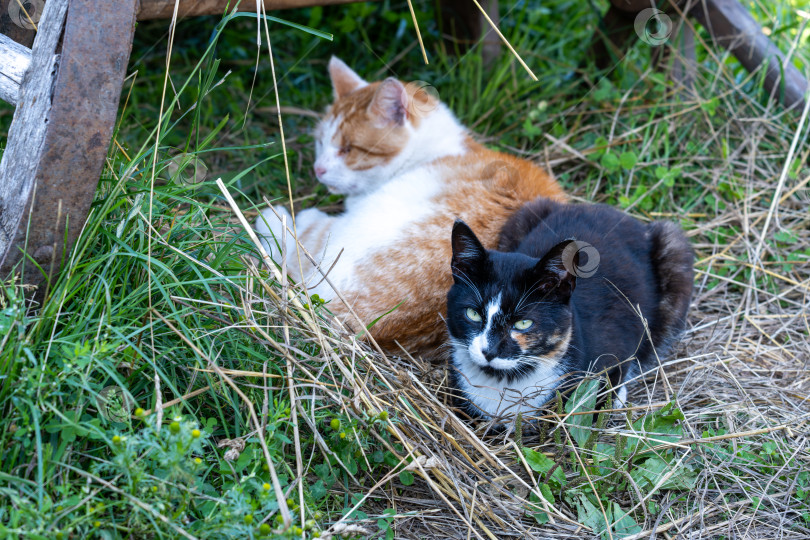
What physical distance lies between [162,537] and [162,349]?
1.80 ft

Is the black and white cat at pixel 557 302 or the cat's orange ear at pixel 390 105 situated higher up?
the cat's orange ear at pixel 390 105

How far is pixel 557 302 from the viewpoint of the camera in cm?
209

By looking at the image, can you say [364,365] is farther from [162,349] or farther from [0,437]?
[0,437]

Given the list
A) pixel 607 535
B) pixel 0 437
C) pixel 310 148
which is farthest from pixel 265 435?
pixel 310 148

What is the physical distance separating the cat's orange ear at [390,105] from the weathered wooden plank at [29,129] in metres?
1.55

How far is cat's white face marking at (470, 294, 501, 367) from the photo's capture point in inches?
81.0

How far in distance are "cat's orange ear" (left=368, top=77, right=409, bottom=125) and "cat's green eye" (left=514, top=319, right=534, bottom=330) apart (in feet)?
5.00

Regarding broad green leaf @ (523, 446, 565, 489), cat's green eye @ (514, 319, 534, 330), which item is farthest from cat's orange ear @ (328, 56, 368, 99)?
broad green leaf @ (523, 446, 565, 489)

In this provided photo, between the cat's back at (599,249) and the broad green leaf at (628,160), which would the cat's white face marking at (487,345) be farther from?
the broad green leaf at (628,160)

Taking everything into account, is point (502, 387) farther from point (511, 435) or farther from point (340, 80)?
point (340, 80)

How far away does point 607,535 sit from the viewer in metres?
1.89

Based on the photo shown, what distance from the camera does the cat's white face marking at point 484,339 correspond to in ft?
6.75

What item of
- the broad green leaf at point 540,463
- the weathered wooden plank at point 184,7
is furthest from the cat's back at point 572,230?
the weathered wooden plank at point 184,7

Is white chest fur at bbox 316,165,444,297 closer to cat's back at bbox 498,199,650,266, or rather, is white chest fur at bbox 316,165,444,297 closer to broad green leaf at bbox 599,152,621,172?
cat's back at bbox 498,199,650,266
